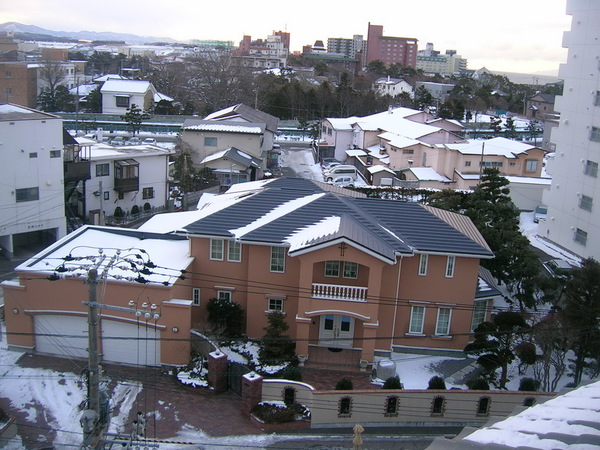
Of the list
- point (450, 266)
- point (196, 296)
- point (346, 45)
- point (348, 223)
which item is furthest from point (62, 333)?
point (346, 45)

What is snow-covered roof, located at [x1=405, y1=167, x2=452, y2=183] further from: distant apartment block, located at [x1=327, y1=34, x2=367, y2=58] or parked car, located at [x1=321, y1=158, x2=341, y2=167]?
distant apartment block, located at [x1=327, y1=34, x2=367, y2=58]

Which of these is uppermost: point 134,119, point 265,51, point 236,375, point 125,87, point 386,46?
point 386,46

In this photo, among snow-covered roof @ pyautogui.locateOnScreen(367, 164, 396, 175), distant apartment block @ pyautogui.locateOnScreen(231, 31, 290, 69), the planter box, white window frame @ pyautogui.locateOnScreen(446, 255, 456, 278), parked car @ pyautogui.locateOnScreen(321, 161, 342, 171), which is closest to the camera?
the planter box

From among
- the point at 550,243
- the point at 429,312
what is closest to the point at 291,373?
the point at 429,312

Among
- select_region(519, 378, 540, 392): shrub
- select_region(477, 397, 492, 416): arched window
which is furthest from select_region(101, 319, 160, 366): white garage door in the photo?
select_region(519, 378, 540, 392): shrub

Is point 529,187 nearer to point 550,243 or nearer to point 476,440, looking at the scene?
point 550,243

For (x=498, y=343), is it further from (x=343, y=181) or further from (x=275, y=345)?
(x=343, y=181)
